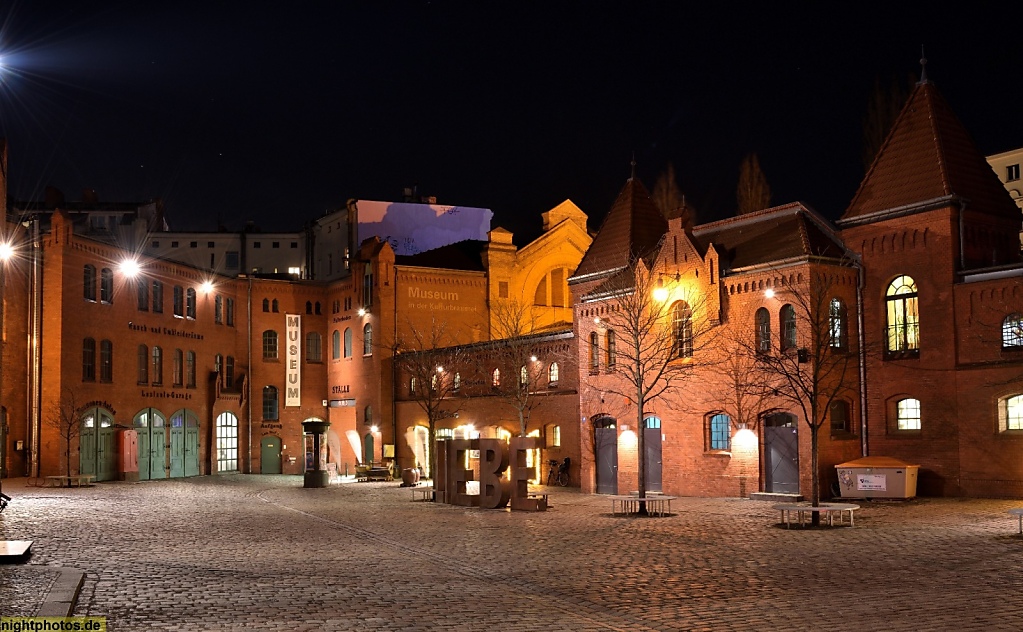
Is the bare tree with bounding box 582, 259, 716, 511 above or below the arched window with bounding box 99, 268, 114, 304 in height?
below

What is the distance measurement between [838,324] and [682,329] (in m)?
5.33

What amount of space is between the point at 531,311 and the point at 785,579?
41437 mm

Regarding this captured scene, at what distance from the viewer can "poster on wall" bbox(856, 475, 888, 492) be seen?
3030 centimetres

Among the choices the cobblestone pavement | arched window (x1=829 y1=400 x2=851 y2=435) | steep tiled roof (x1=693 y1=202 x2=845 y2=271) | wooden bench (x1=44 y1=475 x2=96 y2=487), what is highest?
steep tiled roof (x1=693 y1=202 x2=845 y2=271)

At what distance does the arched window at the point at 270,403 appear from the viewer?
60.2 metres

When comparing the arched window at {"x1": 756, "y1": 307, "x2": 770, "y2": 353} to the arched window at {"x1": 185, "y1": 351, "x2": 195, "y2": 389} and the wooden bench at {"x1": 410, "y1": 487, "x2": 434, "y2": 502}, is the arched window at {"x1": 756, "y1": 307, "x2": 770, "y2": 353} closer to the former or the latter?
the wooden bench at {"x1": 410, "y1": 487, "x2": 434, "y2": 502}

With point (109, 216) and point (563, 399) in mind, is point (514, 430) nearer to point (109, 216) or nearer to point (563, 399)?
point (563, 399)

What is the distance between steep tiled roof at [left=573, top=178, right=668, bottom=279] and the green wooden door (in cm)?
2450

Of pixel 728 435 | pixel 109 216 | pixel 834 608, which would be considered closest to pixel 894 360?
pixel 728 435

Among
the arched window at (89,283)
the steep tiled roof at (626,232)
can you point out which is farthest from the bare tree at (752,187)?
the arched window at (89,283)

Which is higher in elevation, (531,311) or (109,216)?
(109,216)

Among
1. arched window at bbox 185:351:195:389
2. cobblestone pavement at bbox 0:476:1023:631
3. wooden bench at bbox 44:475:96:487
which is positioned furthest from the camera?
arched window at bbox 185:351:195:389

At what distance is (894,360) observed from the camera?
32.4 meters

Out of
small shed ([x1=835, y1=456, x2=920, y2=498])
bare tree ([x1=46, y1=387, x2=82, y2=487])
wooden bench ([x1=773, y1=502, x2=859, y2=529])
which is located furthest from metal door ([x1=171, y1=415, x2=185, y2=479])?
wooden bench ([x1=773, y1=502, x2=859, y2=529])
